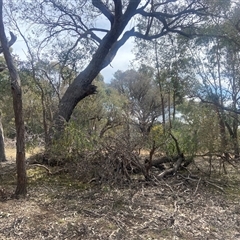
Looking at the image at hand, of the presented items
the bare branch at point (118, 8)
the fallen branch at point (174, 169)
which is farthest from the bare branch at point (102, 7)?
the fallen branch at point (174, 169)

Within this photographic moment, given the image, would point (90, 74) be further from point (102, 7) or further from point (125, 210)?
point (125, 210)

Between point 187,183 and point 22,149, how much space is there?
310cm

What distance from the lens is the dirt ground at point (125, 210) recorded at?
331cm

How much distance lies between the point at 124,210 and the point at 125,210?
14 millimetres

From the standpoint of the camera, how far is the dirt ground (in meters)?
3.31

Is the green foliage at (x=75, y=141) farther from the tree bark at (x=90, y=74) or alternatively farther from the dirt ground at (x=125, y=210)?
the tree bark at (x=90, y=74)

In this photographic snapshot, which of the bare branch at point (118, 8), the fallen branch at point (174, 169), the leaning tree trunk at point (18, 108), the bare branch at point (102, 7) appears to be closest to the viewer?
the leaning tree trunk at point (18, 108)

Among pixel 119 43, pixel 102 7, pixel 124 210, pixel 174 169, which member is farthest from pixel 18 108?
pixel 119 43

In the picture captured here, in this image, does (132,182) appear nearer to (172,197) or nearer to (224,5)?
(172,197)

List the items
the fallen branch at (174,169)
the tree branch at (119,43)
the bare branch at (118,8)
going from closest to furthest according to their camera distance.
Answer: the fallen branch at (174,169), the bare branch at (118,8), the tree branch at (119,43)

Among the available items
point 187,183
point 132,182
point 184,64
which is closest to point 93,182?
point 132,182

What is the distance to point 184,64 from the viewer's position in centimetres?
1095

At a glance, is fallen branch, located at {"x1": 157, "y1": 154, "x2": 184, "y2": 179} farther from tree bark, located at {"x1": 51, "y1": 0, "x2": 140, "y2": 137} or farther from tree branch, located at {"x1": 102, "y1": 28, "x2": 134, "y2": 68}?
tree branch, located at {"x1": 102, "y1": 28, "x2": 134, "y2": 68}

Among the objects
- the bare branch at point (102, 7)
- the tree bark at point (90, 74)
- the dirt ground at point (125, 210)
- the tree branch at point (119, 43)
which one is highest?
the bare branch at point (102, 7)
